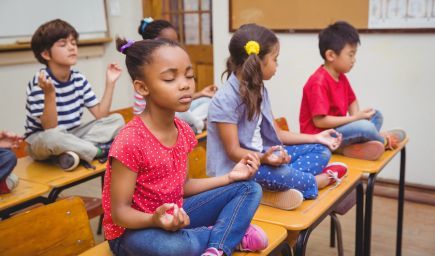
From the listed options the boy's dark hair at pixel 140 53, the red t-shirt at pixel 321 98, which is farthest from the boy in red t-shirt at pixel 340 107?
the boy's dark hair at pixel 140 53

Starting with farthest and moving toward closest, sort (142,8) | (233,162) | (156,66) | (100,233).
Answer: (142,8)
(100,233)
(233,162)
(156,66)

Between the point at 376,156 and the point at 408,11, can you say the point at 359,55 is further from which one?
the point at 376,156

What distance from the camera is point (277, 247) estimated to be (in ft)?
4.62

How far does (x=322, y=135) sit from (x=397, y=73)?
1503 millimetres

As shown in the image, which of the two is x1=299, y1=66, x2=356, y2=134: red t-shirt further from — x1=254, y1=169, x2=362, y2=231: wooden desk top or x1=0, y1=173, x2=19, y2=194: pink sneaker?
Answer: x1=0, y1=173, x2=19, y2=194: pink sneaker

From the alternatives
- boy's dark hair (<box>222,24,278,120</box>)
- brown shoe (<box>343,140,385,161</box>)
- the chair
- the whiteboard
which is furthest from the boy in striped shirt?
the whiteboard

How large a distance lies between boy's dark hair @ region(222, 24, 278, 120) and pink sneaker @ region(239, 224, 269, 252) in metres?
0.56

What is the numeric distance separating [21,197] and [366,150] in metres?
1.45

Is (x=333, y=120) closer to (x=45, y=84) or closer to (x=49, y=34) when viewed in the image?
(x=45, y=84)

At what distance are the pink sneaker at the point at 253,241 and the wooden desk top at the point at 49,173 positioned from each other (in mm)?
883

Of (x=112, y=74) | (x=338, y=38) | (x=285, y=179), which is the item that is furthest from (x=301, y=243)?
(x=112, y=74)


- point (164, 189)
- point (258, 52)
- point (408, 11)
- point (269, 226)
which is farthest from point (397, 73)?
point (164, 189)

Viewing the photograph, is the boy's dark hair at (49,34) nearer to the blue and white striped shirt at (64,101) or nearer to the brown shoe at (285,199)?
the blue and white striped shirt at (64,101)

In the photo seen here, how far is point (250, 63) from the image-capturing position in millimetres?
1789
